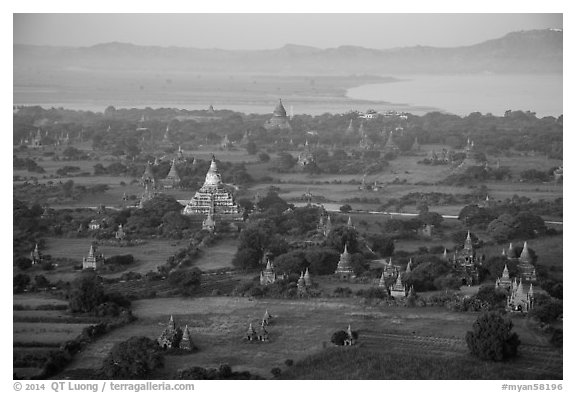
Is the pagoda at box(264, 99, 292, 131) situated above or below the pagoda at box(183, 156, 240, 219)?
above

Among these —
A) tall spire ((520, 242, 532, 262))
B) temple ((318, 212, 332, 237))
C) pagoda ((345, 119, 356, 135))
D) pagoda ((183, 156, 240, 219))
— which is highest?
pagoda ((345, 119, 356, 135))

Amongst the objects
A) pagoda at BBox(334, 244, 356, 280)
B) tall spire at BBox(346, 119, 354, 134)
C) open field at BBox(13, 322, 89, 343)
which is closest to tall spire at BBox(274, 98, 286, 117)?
tall spire at BBox(346, 119, 354, 134)

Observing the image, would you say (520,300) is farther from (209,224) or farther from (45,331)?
(209,224)

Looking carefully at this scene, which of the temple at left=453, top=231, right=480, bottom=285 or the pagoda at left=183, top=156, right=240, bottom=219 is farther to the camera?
the pagoda at left=183, top=156, right=240, bottom=219

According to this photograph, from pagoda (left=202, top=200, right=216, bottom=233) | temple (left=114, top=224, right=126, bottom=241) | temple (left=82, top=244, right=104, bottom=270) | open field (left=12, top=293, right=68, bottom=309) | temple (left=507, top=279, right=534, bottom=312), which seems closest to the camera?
temple (left=507, top=279, right=534, bottom=312)

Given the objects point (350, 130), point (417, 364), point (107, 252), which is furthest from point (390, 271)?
point (350, 130)

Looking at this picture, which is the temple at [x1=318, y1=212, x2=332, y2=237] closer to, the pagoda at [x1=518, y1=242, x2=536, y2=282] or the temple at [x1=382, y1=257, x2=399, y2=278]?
the temple at [x1=382, y1=257, x2=399, y2=278]

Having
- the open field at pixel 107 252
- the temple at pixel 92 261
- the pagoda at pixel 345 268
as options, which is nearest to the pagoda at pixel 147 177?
the open field at pixel 107 252

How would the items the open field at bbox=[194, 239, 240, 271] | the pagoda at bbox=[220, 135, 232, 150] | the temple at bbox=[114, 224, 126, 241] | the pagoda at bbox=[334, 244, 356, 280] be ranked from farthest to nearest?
1. the pagoda at bbox=[220, 135, 232, 150]
2. the temple at bbox=[114, 224, 126, 241]
3. the open field at bbox=[194, 239, 240, 271]
4. the pagoda at bbox=[334, 244, 356, 280]
